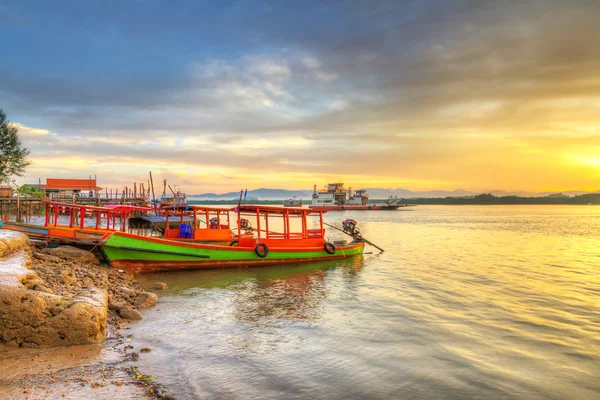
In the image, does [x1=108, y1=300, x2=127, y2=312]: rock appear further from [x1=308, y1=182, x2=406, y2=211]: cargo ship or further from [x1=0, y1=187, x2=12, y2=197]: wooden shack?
[x1=308, y1=182, x2=406, y2=211]: cargo ship

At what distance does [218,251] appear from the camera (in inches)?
703

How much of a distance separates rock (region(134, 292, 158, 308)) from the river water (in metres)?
0.38

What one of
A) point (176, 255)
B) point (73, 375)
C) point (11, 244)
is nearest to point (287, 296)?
point (176, 255)

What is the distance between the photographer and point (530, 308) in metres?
12.2

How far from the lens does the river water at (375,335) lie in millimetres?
6875

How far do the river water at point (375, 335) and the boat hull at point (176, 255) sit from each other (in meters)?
0.57

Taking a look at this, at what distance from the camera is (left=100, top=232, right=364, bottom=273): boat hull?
52.0ft

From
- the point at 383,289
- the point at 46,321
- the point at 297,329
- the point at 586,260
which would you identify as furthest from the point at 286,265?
the point at 586,260

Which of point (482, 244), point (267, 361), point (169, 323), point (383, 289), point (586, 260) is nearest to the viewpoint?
point (267, 361)

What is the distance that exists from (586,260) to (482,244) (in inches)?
320

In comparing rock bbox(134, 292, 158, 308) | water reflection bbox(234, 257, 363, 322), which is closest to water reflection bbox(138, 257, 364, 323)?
water reflection bbox(234, 257, 363, 322)

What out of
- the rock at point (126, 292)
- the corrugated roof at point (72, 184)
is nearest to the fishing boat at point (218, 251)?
the rock at point (126, 292)

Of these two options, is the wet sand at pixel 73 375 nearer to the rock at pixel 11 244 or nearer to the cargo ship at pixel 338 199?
the rock at pixel 11 244

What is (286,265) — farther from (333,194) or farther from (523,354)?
(333,194)
